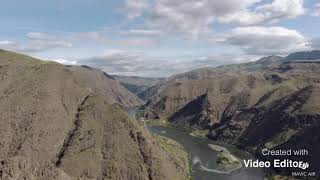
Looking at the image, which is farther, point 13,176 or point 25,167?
point 25,167

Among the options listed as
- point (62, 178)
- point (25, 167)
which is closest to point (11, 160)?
point (25, 167)

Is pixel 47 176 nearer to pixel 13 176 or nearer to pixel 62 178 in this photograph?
pixel 62 178

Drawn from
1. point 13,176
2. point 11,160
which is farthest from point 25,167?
point 13,176

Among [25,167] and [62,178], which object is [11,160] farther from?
[62,178]

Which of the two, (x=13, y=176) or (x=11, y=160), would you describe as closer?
(x=13, y=176)

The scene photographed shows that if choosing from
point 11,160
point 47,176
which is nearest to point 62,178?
point 47,176

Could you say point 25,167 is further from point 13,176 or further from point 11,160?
point 13,176
